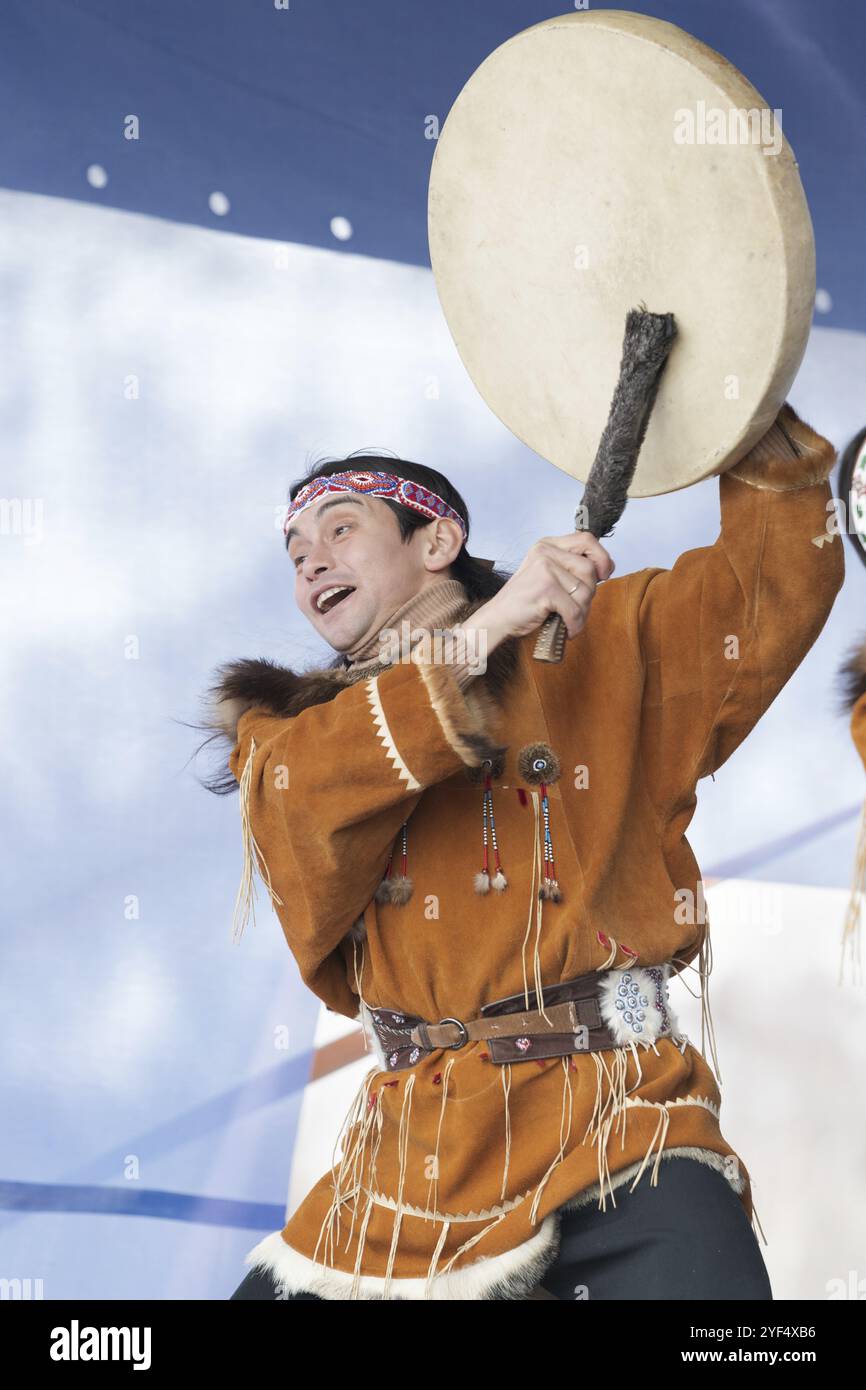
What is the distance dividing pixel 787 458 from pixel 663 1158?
74cm

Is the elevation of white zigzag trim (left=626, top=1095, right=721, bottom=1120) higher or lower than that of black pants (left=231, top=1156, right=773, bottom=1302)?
higher

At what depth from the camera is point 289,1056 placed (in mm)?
3424

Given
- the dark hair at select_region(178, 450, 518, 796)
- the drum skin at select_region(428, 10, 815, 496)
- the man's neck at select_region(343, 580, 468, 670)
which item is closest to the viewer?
the drum skin at select_region(428, 10, 815, 496)

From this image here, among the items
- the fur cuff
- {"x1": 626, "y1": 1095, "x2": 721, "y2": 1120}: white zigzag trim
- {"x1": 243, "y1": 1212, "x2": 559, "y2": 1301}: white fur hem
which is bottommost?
{"x1": 243, "y1": 1212, "x2": 559, "y2": 1301}: white fur hem

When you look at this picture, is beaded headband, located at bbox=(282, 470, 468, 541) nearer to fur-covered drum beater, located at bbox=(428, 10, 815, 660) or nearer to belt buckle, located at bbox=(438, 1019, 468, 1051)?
fur-covered drum beater, located at bbox=(428, 10, 815, 660)

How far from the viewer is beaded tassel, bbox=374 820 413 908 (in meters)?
1.77

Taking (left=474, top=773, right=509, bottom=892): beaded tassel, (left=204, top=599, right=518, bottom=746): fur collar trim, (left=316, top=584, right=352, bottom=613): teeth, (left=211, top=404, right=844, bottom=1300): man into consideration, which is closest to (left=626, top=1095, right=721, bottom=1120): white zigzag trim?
(left=211, top=404, right=844, bottom=1300): man

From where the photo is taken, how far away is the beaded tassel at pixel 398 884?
1.77 metres

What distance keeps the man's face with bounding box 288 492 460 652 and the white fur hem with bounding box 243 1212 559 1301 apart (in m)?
0.75

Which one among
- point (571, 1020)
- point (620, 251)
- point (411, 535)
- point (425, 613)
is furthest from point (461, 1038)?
point (620, 251)

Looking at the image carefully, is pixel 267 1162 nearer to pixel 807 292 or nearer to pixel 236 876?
pixel 236 876

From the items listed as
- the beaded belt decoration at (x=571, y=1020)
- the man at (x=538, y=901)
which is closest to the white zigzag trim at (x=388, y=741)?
the man at (x=538, y=901)

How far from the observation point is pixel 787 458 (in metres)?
1.61

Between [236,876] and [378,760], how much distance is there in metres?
2.01
